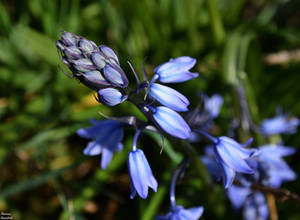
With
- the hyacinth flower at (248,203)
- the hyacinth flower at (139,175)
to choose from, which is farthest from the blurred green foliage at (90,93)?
the hyacinth flower at (139,175)

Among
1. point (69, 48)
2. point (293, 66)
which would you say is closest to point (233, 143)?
point (69, 48)

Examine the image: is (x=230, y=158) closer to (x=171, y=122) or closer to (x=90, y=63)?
(x=171, y=122)

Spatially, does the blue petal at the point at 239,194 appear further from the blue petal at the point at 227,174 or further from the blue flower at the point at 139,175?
the blue flower at the point at 139,175

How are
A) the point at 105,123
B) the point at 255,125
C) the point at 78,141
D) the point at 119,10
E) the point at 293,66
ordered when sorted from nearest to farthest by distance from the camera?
1. the point at 105,123
2. the point at 255,125
3. the point at 293,66
4. the point at 78,141
5. the point at 119,10

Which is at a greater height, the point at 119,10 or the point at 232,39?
the point at 119,10

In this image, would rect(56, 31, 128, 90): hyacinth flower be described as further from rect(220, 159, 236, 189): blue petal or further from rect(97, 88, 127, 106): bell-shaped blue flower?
rect(220, 159, 236, 189): blue petal

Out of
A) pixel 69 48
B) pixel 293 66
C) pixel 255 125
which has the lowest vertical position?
pixel 293 66

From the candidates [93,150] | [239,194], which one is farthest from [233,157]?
[93,150]

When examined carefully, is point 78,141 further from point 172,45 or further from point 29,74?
point 172,45

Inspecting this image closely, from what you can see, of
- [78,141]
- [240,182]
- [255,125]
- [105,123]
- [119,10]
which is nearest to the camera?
[105,123]
